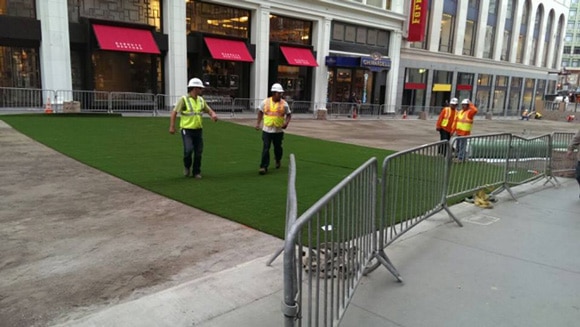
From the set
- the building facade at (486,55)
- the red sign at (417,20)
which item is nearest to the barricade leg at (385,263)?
the red sign at (417,20)

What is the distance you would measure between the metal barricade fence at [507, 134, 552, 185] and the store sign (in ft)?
80.1

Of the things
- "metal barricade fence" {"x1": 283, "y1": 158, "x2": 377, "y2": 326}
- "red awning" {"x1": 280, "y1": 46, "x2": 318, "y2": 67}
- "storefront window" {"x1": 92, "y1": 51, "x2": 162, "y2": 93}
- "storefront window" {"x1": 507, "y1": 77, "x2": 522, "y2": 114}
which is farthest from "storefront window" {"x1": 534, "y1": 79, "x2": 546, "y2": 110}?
"metal barricade fence" {"x1": 283, "y1": 158, "x2": 377, "y2": 326}

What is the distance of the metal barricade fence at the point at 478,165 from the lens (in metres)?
6.82

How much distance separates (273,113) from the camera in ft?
29.9

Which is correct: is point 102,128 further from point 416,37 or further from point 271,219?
point 416,37

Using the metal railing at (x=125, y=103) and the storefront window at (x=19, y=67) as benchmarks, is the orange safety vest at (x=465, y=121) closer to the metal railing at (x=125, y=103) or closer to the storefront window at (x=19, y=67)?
the metal railing at (x=125, y=103)

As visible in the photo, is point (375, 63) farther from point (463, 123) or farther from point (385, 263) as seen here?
point (385, 263)

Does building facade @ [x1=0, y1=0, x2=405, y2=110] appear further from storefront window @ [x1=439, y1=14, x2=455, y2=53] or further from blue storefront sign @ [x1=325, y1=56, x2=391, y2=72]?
storefront window @ [x1=439, y1=14, x2=455, y2=53]

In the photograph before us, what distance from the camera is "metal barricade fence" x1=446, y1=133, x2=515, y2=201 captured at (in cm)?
682

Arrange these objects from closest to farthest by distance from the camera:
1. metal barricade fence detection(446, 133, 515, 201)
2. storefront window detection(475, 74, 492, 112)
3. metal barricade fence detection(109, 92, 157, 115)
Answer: metal barricade fence detection(446, 133, 515, 201) → metal barricade fence detection(109, 92, 157, 115) → storefront window detection(475, 74, 492, 112)

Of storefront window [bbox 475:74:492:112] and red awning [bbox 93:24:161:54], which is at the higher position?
red awning [bbox 93:24:161:54]

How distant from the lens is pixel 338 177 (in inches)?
359

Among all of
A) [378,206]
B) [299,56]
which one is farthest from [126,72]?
[378,206]

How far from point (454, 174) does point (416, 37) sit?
32.4m
